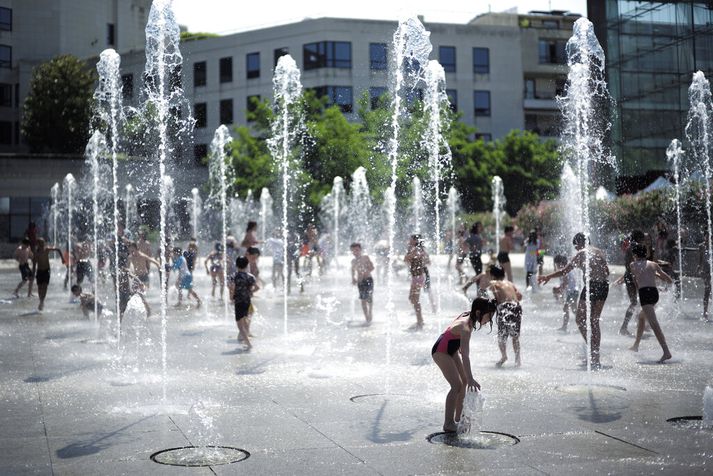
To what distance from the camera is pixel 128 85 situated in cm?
6312

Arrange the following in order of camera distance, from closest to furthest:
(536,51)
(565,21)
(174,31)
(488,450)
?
(488,450) < (174,31) < (536,51) < (565,21)

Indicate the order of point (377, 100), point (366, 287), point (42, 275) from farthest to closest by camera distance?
point (377, 100), point (42, 275), point (366, 287)

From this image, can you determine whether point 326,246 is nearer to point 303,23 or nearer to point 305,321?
point 305,321

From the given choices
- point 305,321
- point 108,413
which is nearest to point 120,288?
point 305,321

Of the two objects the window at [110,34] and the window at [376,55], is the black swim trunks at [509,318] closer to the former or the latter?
the window at [376,55]

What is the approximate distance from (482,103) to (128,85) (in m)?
24.9

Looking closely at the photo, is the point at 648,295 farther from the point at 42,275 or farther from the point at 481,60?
the point at 481,60

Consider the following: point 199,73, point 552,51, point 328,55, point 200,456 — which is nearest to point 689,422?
point 200,456

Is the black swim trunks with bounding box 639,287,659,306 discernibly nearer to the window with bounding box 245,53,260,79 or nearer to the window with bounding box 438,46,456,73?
the window with bounding box 245,53,260,79

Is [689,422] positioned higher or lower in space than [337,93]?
lower

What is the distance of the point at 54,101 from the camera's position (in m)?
54.3

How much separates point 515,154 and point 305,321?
39.5 m

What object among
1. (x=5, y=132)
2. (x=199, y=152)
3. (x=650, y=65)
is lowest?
(x=199, y=152)

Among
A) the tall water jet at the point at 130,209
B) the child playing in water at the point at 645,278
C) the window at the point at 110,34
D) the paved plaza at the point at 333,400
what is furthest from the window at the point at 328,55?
the child playing in water at the point at 645,278
